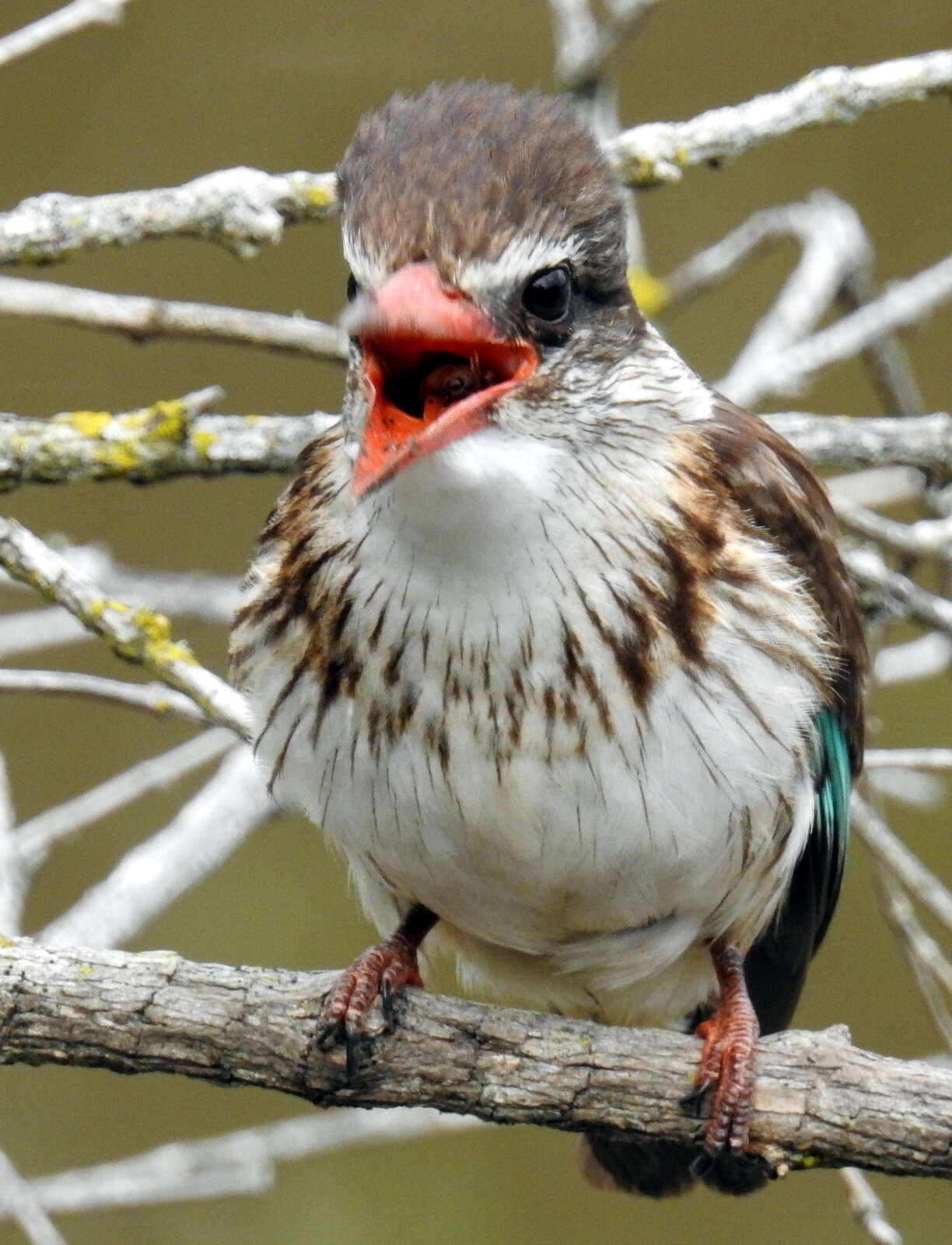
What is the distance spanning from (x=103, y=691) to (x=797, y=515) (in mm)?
1147

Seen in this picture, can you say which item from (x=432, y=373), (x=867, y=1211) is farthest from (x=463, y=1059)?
(x=432, y=373)

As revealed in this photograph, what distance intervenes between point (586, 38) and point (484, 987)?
2.22 metres

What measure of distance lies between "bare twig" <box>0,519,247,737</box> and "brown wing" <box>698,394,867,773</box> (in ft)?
2.87

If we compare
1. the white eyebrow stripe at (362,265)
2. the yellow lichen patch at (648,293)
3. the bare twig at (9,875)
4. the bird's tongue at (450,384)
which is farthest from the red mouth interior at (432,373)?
the yellow lichen patch at (648,293)

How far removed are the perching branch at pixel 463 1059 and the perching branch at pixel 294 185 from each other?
3.78 ft

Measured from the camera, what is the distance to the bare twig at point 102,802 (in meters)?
3.59

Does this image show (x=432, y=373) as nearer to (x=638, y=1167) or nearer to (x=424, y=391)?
(x=424, y=391)

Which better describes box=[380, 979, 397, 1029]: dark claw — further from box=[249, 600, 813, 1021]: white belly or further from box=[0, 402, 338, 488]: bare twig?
box=[0, 402, 338, 488]: bare twig

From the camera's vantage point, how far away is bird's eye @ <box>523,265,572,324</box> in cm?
282

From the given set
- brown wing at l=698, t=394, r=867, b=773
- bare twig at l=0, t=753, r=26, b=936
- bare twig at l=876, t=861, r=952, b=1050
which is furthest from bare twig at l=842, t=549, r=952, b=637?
bare twig at l=0, t=753, r=26, b=936

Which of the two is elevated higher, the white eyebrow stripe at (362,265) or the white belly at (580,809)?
the white eyebrow stripe at (362,265)

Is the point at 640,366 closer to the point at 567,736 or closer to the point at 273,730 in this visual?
the point at 567,736

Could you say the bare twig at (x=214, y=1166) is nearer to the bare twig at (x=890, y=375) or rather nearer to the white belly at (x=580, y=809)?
the white belly at (x=580, y=809)

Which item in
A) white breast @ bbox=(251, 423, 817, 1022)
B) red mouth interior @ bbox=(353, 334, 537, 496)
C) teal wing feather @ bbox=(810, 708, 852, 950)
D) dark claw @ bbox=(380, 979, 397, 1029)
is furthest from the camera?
teal wing feather @ bbox=(810, 708, 852, 950)
